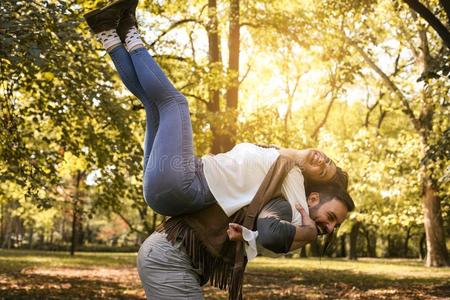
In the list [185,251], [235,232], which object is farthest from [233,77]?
[235,232]

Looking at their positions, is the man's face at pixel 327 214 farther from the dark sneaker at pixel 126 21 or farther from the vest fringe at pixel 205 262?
the dark sneaker at pixel 126 21

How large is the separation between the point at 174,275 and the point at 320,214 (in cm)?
77

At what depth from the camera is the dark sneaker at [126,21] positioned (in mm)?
2795

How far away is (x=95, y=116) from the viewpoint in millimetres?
8562

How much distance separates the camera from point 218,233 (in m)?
2.59

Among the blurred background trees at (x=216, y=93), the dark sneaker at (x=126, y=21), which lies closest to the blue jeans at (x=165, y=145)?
the dark sneaker at (x=126, y=21)

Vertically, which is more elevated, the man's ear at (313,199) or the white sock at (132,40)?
the white sock at (132,40)

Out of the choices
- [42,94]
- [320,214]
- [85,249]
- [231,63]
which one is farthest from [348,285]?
[85,249]

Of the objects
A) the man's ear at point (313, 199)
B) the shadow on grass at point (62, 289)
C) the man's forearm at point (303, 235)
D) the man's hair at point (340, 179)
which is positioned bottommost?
the shadow on grass at point (62, 289)

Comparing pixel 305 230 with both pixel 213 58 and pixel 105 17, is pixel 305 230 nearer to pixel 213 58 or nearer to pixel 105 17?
pixel 105 17

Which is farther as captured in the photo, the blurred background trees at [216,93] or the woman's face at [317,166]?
the blurred background trees at [216,93]

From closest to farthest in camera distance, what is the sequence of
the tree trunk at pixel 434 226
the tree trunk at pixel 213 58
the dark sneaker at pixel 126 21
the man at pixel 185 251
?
the man at pixel 185 251 < the dark sneaker at pixel 126 21 < the tree trunk at pixel 213 58 < the tree trunk at pixel 434 226

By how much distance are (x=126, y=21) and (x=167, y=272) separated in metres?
1.35

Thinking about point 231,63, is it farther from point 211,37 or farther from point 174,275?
point 174,275
